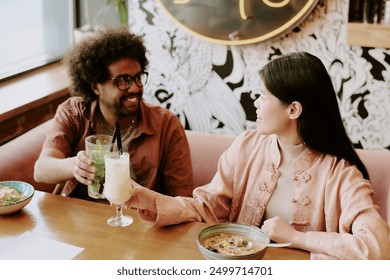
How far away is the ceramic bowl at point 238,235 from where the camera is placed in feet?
4.78

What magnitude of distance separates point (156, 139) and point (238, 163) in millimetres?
480

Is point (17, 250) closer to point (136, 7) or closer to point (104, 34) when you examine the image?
point (104, 34)

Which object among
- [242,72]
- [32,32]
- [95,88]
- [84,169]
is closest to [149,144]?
[95,88]

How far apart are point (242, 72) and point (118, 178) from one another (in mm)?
1623

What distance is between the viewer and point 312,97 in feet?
Answer: 5.50

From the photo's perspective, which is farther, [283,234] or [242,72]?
[242,72]

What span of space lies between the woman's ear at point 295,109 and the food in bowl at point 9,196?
3.08 ft

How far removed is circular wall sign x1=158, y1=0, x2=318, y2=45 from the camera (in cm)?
281

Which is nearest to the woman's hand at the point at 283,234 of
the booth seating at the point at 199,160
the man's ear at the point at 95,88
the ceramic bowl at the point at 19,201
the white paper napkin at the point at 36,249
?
the white paper napkin at the point at 36,249

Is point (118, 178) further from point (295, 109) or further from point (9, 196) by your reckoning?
point (295, 109)

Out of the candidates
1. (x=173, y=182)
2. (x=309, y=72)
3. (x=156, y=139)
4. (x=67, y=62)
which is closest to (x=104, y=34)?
(x=67, y=62)

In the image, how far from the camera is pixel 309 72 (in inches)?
65.5

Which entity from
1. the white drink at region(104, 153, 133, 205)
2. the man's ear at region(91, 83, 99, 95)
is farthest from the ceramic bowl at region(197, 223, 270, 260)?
the man's ear at region(91, 83, 99, 95)

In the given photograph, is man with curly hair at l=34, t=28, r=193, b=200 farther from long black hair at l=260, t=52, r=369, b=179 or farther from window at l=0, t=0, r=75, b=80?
window at l=0, t=0, r=75, b=80
